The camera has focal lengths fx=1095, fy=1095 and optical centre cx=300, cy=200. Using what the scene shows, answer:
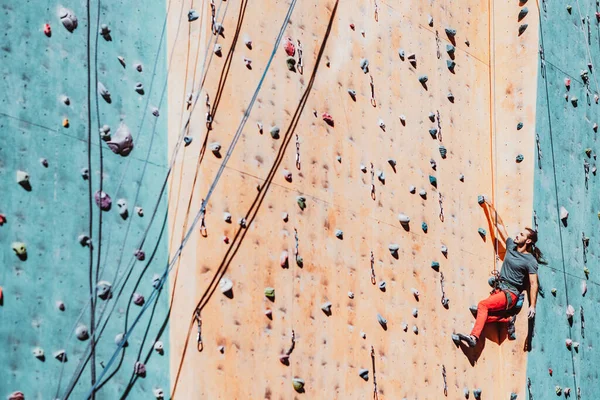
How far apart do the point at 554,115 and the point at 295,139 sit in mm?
2772

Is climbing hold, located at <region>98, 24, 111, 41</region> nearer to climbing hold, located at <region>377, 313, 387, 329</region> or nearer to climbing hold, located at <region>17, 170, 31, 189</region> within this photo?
Result: climbing hold, located at <region>17, 170, 31, 189</region>

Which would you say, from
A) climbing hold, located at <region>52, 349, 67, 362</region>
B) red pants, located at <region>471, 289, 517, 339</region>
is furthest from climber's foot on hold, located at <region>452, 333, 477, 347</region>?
climbing hold, located at <region>52, 349, 67, 362</region>

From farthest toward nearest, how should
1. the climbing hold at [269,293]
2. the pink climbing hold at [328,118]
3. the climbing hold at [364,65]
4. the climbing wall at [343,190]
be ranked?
the climbing hold at [364,65] < the pink climbing hold at [328,118] < the climbing hold at [269,293] < the climbing wall at [343,190]

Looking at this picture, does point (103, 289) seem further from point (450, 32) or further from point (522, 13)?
point (522, 13)

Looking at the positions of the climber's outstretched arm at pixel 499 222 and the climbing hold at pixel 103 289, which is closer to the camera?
the climbing hold at pixel 103 289

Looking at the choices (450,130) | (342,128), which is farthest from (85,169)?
(450,130)

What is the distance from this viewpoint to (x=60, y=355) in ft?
18.7

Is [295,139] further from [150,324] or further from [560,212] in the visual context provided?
[560,212]

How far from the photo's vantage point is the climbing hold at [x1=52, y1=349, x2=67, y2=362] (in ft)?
18.6

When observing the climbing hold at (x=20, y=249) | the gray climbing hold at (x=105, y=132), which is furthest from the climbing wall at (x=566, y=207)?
the climbing hold at (x=20, y=249)

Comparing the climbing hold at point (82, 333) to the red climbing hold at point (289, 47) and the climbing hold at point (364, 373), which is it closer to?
the climbing hold at point (364, 373)

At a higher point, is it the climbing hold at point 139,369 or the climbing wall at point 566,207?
the climbing wall at point 566,207

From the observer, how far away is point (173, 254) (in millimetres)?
6379

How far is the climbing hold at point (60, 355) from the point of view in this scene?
18.6ft
